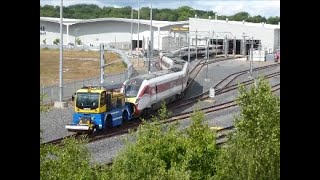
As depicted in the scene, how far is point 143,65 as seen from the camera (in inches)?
1120

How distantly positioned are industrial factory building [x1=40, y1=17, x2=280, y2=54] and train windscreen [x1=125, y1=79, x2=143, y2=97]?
15218 millimetres

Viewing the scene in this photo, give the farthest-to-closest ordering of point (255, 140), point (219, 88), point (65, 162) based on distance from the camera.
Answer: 1. point (219, 88)
2. point (255, 140)
3. point (65, 162)

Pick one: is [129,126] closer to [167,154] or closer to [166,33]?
[167,154]

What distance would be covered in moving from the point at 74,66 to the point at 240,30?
537 inches

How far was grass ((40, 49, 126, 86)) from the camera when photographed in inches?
946

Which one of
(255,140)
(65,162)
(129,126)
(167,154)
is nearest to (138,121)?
(129,126)

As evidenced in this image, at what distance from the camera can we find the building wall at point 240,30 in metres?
34.2

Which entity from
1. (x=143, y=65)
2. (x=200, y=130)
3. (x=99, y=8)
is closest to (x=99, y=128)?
(x=200, y=130)

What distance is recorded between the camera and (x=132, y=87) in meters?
14.5

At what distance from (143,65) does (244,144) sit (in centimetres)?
2285

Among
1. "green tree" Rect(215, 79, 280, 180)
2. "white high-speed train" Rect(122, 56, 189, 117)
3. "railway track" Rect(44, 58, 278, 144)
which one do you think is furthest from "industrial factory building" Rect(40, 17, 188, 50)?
"green tree" Rect(215, 79, 280, 180)

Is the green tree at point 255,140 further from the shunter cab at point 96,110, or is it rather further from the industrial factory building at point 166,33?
the industrial factory building at point 166,33

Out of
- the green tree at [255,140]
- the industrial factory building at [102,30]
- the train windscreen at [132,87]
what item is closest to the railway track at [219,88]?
the train windscreen at [132,87]

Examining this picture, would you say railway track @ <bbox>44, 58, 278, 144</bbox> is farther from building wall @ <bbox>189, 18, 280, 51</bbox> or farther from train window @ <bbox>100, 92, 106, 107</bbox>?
building wall @ <bbox>189, 18, 280, 51</bbox>
